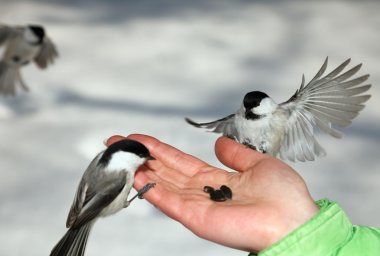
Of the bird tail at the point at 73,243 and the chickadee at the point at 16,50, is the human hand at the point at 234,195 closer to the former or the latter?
the bird tail at the point at 73,243

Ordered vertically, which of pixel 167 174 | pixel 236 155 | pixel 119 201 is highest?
pixel 236 155

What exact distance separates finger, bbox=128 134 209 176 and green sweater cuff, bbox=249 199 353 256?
550 mm

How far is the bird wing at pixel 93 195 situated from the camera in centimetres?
160

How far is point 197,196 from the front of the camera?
59.5 inches

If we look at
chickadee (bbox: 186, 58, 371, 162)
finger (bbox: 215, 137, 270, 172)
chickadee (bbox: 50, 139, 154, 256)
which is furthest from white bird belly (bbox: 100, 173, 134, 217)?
chickadee (bbox: 186, 58, 371, 162)

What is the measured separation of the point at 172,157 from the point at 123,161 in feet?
0.69

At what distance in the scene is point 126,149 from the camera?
5.32 feet

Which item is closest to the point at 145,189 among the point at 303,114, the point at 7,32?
the point at 303,114

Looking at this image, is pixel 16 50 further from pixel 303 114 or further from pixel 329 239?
pixel 329 239

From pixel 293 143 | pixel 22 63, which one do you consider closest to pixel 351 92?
pixel 293 143

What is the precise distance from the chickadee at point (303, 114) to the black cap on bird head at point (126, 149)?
424 millimetres

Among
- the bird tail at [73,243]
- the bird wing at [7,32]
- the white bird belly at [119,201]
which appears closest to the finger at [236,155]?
the white bird belly at [119,201]

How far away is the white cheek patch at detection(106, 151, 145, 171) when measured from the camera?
1.63 m

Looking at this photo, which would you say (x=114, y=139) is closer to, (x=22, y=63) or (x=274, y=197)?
(x=274, y=197)
